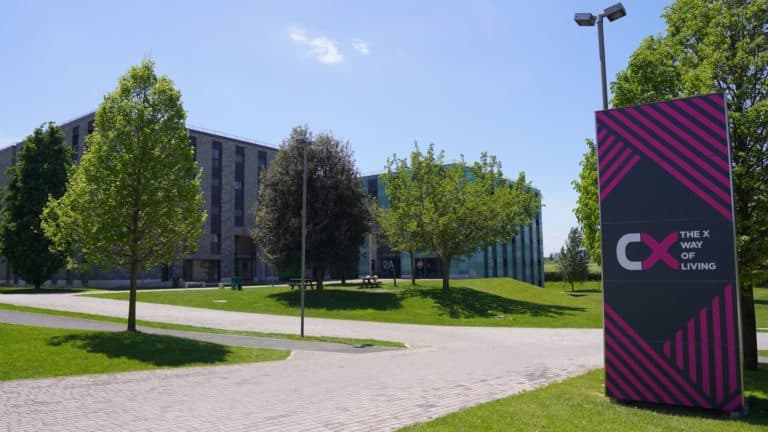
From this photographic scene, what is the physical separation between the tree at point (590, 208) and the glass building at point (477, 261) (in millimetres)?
45664

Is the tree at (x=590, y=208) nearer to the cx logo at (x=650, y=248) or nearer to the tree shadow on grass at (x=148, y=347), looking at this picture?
the cx logo at (x=650, y=248)

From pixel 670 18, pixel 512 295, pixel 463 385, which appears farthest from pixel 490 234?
pixel 463 385

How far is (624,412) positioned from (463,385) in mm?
3157

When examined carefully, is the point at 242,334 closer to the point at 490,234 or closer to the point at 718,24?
the point at 718,24

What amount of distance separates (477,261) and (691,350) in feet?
180

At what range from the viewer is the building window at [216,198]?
61.8 metres

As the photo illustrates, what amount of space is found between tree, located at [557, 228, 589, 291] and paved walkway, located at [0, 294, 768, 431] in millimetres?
53340

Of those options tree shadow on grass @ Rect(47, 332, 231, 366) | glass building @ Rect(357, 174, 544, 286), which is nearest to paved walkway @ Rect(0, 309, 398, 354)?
tree shadow on grass @ Rect(47, 332, 231, 366)

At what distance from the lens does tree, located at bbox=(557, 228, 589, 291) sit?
2697 inches

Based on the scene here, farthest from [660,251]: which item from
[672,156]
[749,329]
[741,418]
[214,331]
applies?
[214,331]

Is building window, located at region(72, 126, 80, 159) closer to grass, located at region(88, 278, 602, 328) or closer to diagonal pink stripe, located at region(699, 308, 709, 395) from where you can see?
grass, located at region(88, 278, 602, 328)

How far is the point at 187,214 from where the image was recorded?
1847 cm

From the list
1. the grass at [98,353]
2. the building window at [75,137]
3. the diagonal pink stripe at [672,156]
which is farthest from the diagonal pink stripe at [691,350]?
the building window at [75,137]

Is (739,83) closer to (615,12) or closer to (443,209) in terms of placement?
(615,12)
